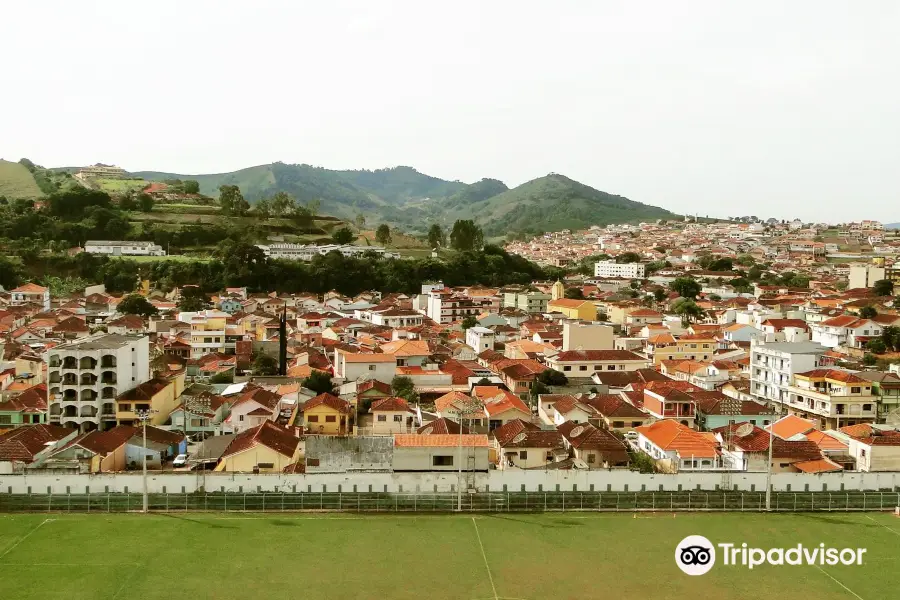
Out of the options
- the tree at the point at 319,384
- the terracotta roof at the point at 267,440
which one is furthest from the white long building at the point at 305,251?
the terracotta roof at the point at 267,440

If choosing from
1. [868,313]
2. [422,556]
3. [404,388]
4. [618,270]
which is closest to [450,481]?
[422,556]

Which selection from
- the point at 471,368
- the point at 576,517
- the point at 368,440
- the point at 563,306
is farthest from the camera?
Answer: the point at 563,306

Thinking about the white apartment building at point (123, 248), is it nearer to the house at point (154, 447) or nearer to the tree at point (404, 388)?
the tree at point (404, 388)


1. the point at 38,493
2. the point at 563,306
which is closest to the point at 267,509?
the point at 38,493

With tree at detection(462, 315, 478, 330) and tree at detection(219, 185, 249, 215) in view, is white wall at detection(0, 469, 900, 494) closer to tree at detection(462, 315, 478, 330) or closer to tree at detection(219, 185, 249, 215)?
tree at detection(462, 315, 478, 330)

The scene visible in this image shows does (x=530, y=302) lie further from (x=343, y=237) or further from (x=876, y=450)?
(x=876, y=450)

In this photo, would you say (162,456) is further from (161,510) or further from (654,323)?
(654,323)

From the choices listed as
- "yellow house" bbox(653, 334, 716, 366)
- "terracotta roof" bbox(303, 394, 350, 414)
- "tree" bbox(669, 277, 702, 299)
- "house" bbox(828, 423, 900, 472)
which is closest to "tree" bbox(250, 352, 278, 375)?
"terracotta roof" bbox(303, 394, 350, 414)
